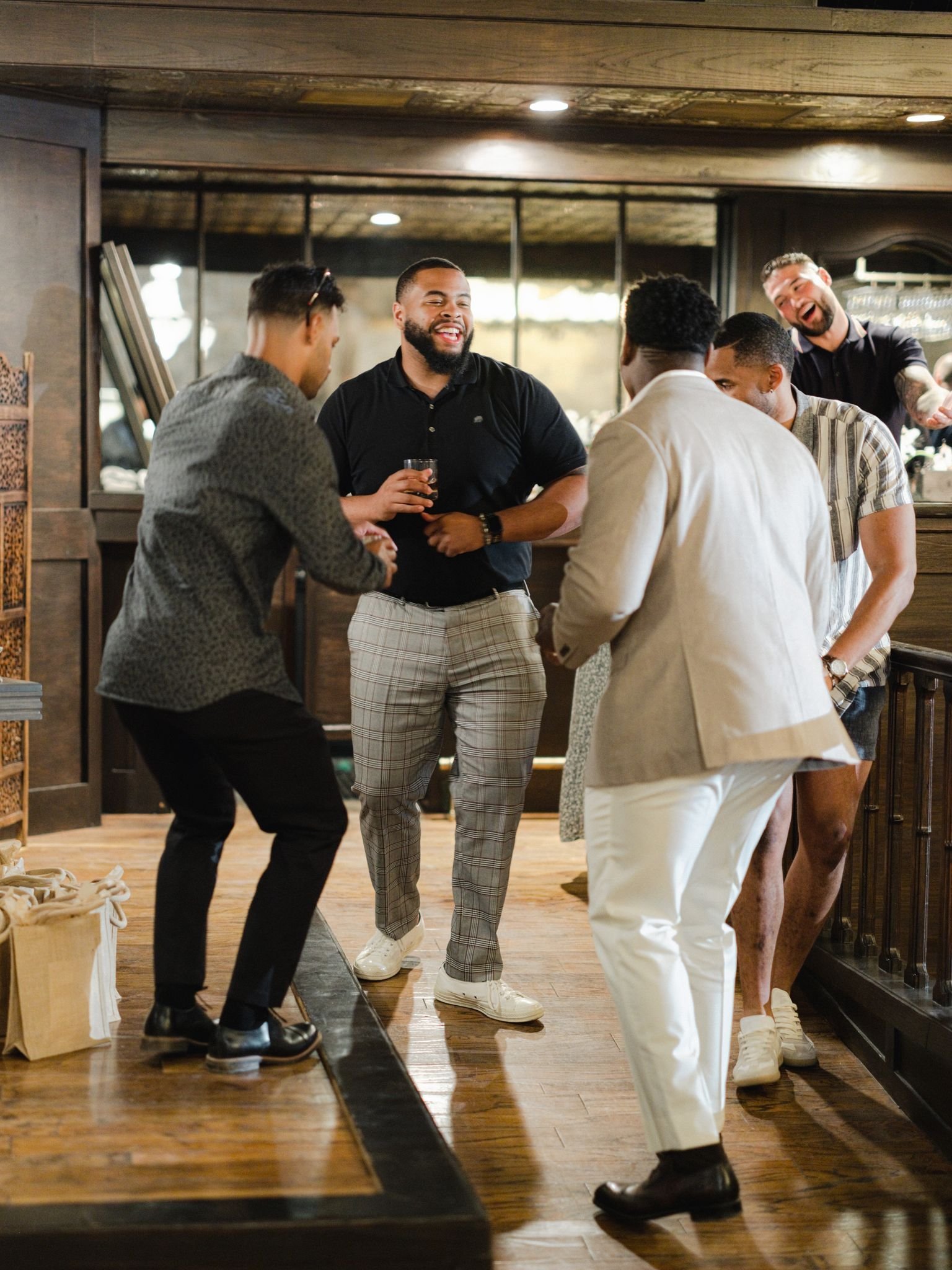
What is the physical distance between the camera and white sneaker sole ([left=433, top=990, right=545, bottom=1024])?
3.43m

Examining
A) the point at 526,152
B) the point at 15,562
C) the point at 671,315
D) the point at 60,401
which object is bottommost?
the point at 15,562

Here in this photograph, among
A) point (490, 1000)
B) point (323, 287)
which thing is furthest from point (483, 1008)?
point (323, 287)

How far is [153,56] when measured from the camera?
5047 mm

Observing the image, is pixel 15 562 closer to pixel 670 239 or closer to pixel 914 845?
pixel 914 845

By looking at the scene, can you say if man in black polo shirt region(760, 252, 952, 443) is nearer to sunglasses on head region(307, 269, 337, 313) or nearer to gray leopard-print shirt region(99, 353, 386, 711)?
sunglasses on head region(307, 269, 337, 313)

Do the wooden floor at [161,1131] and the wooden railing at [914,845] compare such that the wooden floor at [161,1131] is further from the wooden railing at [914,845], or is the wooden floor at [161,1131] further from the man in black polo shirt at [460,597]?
the wooden railing at [914,845]

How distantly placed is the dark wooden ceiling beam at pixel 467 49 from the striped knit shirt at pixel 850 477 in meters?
2.61

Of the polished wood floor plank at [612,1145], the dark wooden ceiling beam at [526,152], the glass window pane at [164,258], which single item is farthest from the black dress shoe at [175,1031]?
the glass window pane at [164,258]

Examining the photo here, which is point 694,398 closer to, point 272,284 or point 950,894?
point 272,284

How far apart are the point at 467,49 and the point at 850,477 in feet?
9.38

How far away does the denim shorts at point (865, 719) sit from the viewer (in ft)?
10.6

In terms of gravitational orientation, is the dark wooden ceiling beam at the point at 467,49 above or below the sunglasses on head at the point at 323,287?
above

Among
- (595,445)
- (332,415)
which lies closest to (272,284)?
(595,445)

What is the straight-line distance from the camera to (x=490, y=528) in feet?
10.9
